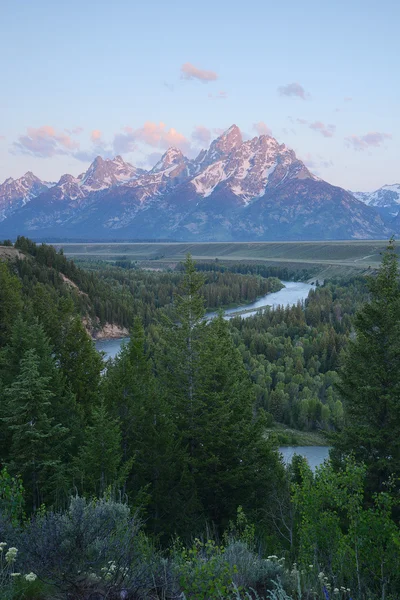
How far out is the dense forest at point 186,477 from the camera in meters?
9.14

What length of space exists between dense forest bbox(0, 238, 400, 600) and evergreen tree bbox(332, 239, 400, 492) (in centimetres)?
7

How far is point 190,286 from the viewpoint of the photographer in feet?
106

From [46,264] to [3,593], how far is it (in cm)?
12743

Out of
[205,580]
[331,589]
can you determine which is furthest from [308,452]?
[205,580]

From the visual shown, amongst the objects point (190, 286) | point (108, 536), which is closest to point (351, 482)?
point (108, 536)

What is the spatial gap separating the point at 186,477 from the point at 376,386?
1032 centimetres

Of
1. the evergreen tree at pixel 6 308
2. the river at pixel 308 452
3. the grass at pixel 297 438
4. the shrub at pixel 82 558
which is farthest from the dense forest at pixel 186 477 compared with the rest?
the grass at pixel 297 438

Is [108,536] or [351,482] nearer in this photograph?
[108,536]

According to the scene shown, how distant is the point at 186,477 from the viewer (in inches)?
925

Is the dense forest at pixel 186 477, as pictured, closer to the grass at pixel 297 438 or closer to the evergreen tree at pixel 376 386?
the evergreen tree at pixel 376 386

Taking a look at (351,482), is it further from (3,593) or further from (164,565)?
(3,593)

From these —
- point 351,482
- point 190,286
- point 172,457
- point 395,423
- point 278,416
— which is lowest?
point 278,416

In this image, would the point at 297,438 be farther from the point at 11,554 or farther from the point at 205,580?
the point at 11,554

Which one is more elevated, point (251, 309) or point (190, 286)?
point (190, 286)
